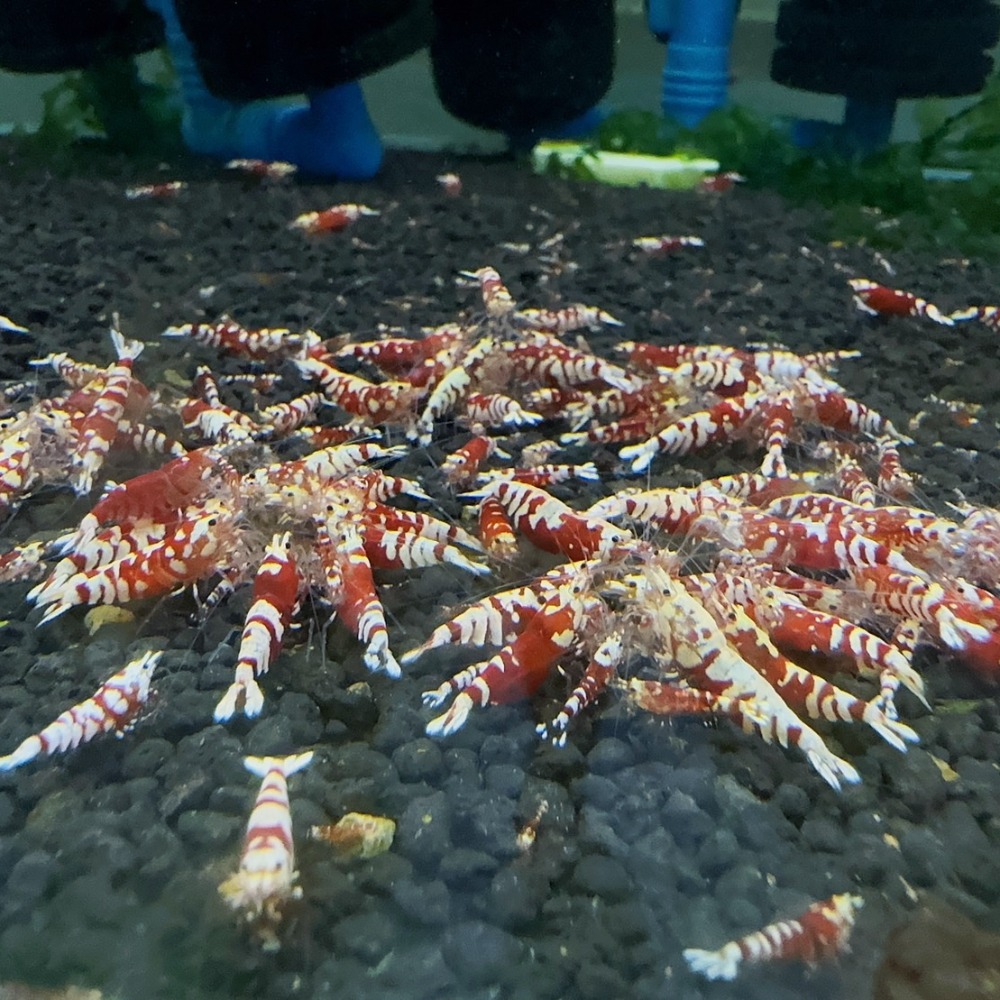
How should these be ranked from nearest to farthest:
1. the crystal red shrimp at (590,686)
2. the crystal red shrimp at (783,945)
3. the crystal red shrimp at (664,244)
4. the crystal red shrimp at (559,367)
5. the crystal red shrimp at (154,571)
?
the crystal red shrimp at (783,945)
the crystal red shrimp at (590,686)
the crystal red shrimp at (154,571)
the crystal red shrimp at (559,367)
the crystal red shrimp at (664,244)

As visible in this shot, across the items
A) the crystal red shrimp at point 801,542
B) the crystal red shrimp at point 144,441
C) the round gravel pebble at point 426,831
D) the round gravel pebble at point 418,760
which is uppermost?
the round gravel pebble at point 426,831

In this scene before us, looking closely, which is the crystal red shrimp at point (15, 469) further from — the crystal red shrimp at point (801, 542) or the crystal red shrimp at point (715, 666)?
the crystal red shrimp at point (801, 542)

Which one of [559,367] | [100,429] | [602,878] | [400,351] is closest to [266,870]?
[602,878]

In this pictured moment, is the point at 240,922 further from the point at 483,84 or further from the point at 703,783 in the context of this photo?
the point at 483,84

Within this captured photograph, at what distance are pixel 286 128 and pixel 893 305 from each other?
14.0ft

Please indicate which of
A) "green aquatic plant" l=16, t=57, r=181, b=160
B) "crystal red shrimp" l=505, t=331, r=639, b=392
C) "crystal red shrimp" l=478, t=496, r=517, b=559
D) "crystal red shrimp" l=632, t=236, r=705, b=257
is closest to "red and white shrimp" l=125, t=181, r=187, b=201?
"green aquatic plant" l=16, t=57, r=181, b=160

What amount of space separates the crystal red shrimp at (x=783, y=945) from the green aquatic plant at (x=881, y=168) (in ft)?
14.6

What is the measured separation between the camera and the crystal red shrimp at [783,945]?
3.64ft

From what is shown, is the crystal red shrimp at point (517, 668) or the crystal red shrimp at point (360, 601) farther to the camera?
the crystal red shrimp at point (360, 601)

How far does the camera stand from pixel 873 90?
18.0ft

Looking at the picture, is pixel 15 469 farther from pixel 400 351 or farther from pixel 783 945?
pixel 783 945

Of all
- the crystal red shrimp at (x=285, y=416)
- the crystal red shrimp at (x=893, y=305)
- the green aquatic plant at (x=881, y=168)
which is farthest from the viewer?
the green aquatic plant at (x=881, y=168)

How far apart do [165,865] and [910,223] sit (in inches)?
209

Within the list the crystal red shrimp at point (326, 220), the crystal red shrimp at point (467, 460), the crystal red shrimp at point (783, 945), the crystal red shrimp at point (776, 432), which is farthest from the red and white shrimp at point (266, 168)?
Answer: the crystal red shrimp at point (783, 945)
